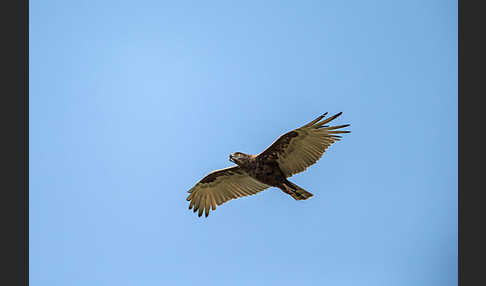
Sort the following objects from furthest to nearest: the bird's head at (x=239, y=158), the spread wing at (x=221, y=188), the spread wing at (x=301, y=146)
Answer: the spread wing at (x=221, y=188)
the bird's head at (x=239, y=158)
the spread wing at (x=301, y=146)

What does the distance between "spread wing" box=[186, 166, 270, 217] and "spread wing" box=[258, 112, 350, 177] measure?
0.94m

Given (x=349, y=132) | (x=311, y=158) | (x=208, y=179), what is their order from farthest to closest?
(x=208, y=179)
(x=311, y=158)
(x=349, y=132)

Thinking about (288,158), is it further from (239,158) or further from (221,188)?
(221,188)

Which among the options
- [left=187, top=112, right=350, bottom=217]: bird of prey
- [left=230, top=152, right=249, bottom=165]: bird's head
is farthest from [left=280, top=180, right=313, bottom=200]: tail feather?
[left=230, top=152, right=249, bottom=165]: bird's head

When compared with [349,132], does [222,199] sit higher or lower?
lower

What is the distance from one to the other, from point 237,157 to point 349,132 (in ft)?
6.95

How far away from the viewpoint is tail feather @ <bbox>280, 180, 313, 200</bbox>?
9.76 m

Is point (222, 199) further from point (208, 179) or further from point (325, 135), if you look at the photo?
point (325, 135)

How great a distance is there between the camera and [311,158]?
32.9 feet

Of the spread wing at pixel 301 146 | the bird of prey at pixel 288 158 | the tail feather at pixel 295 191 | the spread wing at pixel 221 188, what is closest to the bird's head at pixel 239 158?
the bird of prey at pixel 288 158

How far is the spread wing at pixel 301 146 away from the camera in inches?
375

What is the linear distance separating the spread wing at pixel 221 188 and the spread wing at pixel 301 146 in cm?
94

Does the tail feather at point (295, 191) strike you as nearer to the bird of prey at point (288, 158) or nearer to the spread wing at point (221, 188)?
the bird of prey at point (288, 158)

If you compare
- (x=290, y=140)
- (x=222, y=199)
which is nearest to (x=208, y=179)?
(x=222, y=199)
